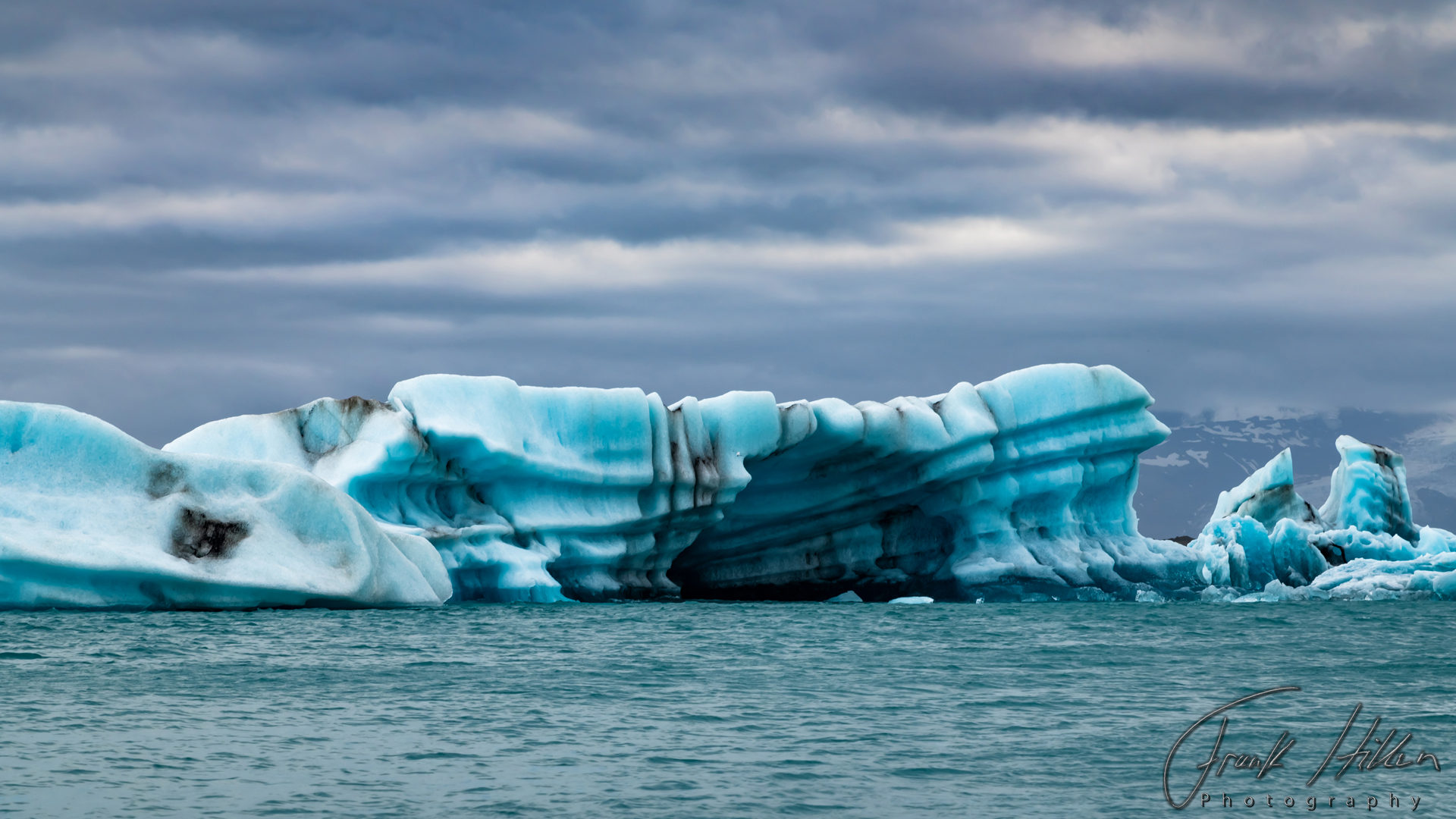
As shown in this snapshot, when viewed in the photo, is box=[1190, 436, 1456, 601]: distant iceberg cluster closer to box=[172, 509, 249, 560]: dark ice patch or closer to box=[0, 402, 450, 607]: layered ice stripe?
box=[0, 402, 450, 607]: layered ice stripe

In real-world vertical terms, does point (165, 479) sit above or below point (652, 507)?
above

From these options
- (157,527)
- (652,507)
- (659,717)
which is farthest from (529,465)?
(659,717)

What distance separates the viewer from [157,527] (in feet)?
60.0

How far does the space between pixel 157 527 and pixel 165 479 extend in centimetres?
84

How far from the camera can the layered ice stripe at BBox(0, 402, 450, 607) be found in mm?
17641

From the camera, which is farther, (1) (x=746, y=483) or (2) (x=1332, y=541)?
(2) (x=1332, y=541)

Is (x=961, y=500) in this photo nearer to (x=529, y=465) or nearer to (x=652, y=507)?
(x=652, y=507)

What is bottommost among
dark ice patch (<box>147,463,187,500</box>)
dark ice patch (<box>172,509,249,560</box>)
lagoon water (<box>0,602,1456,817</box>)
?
lagoon water (<box>0,602,1456,817</box>)

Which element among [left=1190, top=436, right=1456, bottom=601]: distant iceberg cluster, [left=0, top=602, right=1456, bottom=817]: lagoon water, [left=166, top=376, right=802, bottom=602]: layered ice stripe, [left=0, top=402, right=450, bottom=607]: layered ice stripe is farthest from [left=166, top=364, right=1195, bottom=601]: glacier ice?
[left=0, top=602, right=1456, bottom=817]: lagoon water

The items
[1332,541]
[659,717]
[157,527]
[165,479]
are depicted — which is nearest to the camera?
[659,717]

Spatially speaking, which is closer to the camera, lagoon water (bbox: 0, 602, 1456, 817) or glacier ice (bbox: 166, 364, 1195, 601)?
lagoon water (bbox: 0, 602, 1456, 817)

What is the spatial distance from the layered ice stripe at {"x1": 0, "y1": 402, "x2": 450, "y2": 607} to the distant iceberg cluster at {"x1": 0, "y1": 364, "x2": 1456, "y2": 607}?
0.03 metres

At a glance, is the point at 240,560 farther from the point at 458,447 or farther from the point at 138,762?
the point at 138,762

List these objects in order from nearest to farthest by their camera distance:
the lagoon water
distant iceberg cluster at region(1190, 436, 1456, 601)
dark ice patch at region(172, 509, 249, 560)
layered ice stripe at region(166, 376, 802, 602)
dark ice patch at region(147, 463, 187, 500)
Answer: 1. the lagoon water
2. dark ice patch at region(172, 509, 249, 560)
3. dark ice patch at region(147, 463, 187, 500)
4. layered ice stripe at region(166, 376, 802, 602)
5. distant iceberg cluster at region(1190, 436, 1456, 601)
